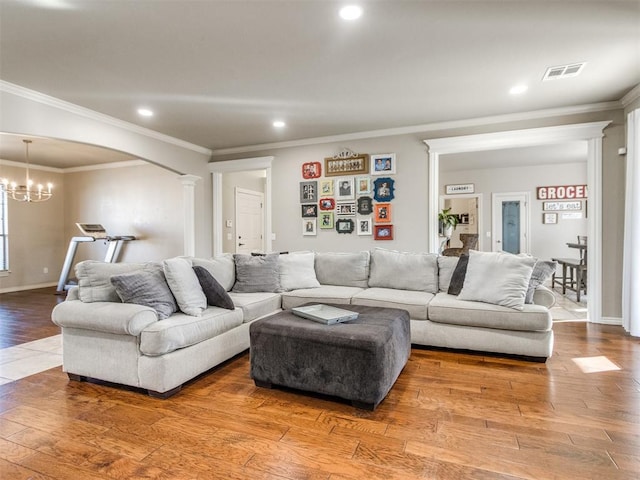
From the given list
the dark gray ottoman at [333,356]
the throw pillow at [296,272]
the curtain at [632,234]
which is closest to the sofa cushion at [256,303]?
the throw pillow at [296,272]

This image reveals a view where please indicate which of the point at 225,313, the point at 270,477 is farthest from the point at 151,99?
the point at 270,477

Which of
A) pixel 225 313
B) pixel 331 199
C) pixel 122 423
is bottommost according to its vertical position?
pixel 122 423

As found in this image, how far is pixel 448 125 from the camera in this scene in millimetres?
4609

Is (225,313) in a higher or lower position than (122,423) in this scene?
higher

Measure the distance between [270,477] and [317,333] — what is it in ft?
2.88

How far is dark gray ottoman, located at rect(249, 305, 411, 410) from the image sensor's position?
2.11m

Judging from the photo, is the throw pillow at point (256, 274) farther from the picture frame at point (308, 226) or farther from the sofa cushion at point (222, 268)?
the picture frame at point (308, 226)

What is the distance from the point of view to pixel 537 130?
4.25 meters

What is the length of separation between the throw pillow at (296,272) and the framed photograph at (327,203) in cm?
131

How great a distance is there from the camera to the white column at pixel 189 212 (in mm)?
5785

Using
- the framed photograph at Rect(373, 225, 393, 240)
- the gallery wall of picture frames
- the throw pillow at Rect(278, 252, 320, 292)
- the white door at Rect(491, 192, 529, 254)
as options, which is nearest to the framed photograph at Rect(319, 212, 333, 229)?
the gallery wall of picture frames

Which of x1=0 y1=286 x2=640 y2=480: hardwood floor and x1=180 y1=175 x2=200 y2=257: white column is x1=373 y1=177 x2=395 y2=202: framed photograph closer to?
x1=0 y1=286 x2=640 y2=480: hardwood floor

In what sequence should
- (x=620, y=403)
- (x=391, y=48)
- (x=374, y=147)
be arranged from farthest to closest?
(x=374, y=147) < (x=391, y=48) < (x=620, y=403)

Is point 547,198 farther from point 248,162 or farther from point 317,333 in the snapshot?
point 317,333
